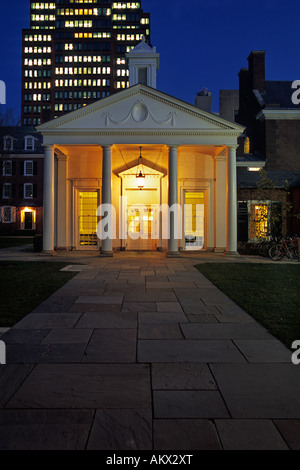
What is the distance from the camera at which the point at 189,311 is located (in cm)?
604

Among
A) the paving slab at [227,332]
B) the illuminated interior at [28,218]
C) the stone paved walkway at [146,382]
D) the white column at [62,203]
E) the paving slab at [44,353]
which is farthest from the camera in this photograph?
the illuminated interior at [28,218]

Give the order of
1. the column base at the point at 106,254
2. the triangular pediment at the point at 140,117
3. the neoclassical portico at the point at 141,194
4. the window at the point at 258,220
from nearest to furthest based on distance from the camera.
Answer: the triangular pediment at the point at 140,117
the column base at the point at 106,254
the neoclassical portico at the point at 141,194
the window at the point at 258,220

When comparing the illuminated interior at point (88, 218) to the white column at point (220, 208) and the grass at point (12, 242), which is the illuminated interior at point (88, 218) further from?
the grass at point (12, 242)

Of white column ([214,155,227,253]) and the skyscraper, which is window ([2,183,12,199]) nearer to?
white column ([214,155,227,253])

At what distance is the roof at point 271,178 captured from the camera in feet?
70.3

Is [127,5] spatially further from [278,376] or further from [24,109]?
[278,376]

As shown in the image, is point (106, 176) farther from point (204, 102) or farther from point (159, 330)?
point (159, 330)

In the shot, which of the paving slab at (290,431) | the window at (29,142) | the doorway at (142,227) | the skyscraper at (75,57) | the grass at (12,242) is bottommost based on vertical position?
the paving slab at (290,431)

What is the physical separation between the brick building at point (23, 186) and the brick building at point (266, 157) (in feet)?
82.1

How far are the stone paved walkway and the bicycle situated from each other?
35.0 ft

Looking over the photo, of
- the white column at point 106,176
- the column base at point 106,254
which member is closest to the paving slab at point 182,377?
the column base at point 106,254

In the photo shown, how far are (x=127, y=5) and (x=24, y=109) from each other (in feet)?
159

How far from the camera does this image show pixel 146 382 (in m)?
3.21

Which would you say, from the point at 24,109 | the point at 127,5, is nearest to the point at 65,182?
the point at 24,109
